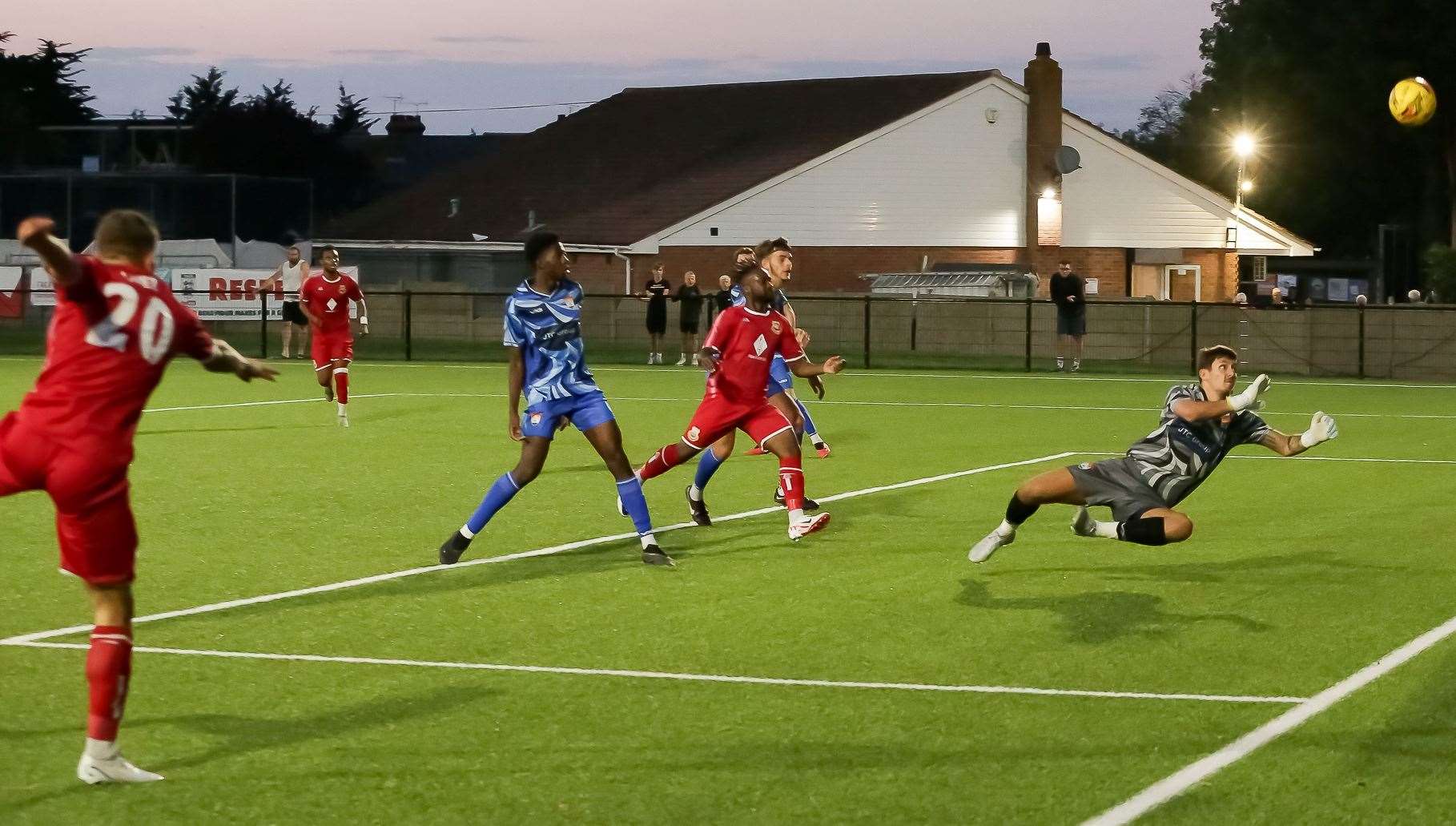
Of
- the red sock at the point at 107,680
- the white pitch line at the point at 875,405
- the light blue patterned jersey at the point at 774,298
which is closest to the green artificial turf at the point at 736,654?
the red sock at the point at 107,680

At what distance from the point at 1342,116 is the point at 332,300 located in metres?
51.0

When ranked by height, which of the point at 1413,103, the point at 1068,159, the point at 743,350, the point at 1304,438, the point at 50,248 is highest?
the point at 1068,159

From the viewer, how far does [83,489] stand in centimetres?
657

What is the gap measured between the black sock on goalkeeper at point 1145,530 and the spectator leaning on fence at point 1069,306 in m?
26.1

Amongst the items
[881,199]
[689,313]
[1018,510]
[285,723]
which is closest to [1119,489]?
[1018,510]

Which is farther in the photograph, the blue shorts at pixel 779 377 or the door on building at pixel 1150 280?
the door on building at pixel 1150 280

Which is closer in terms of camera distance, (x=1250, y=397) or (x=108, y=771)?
(x=108, y=771)

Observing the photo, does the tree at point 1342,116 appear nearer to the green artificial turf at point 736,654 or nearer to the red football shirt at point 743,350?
the green artificial turf at point 736,654

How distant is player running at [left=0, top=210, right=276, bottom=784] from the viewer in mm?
6594

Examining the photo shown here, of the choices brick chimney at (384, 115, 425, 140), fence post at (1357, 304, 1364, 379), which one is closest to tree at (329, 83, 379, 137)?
brick chimney at (384, 115, 425, 140)

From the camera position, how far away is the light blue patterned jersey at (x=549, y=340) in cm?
1175

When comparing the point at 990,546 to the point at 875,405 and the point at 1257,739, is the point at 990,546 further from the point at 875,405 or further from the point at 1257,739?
the point at 875,405

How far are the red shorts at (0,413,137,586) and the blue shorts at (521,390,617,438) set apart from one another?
508 cm

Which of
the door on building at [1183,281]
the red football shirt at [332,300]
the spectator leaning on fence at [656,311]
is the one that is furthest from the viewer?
the door on building at [1183,281]
